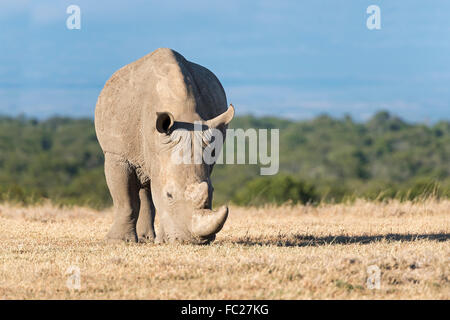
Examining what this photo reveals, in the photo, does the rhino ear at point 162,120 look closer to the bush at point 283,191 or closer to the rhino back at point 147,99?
the rhino back at point 147,99

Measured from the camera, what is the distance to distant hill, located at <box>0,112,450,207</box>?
47125mm

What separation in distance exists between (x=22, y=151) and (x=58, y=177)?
9724 mm

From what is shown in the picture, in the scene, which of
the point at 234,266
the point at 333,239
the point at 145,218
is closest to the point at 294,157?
the point at 145,218

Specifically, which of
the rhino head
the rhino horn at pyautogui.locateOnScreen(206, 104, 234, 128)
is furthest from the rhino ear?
the rhino horn at pyautogui.locateOnScreen(206, 104, 234, 128)

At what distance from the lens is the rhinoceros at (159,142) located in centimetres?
820

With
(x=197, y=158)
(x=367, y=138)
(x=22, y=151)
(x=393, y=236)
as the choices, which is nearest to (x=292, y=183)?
(x=393, y=236)

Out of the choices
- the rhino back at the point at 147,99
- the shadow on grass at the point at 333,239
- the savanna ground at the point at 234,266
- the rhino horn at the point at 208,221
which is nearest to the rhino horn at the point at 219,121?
the rhino back at the point at 147,99

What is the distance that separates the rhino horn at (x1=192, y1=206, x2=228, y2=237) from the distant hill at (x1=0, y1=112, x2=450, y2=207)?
965 inches

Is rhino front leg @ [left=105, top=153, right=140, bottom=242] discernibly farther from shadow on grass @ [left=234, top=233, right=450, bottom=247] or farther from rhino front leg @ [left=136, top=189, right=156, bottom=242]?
shadow on grass @ [left=234, top=233, right=450, bottom=247]

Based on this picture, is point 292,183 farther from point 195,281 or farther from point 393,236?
point 195,281

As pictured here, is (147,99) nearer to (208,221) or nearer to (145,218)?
(145,218)

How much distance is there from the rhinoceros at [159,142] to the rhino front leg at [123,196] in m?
0.01

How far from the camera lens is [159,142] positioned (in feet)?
28.4

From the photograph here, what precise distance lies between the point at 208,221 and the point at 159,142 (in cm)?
125
